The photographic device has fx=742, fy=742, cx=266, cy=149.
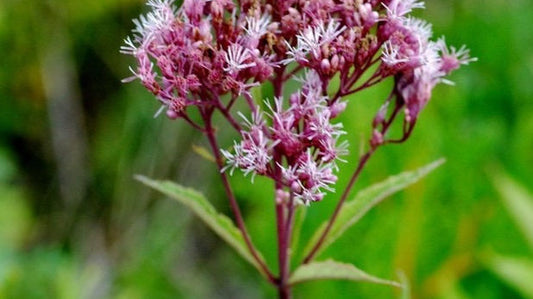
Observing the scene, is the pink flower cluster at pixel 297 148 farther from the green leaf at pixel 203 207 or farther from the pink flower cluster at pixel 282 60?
the green leaf at pixel 203 207

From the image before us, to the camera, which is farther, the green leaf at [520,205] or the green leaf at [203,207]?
the green leaf at [520,205]

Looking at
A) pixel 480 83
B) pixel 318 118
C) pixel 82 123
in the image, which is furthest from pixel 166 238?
pixel 318 118

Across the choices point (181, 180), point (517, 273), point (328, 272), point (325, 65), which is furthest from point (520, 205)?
point (181, 180)

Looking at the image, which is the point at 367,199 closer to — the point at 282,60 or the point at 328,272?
the point at 328,272

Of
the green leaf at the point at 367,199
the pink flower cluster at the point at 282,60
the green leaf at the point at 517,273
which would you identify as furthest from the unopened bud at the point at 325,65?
the green leaf at the point at 517,273

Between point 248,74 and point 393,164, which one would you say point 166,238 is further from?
point 248,74

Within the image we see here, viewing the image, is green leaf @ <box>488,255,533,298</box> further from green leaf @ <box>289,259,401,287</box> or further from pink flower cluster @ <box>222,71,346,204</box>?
pink flower cluster @ <box>222,71,346,204</box>
